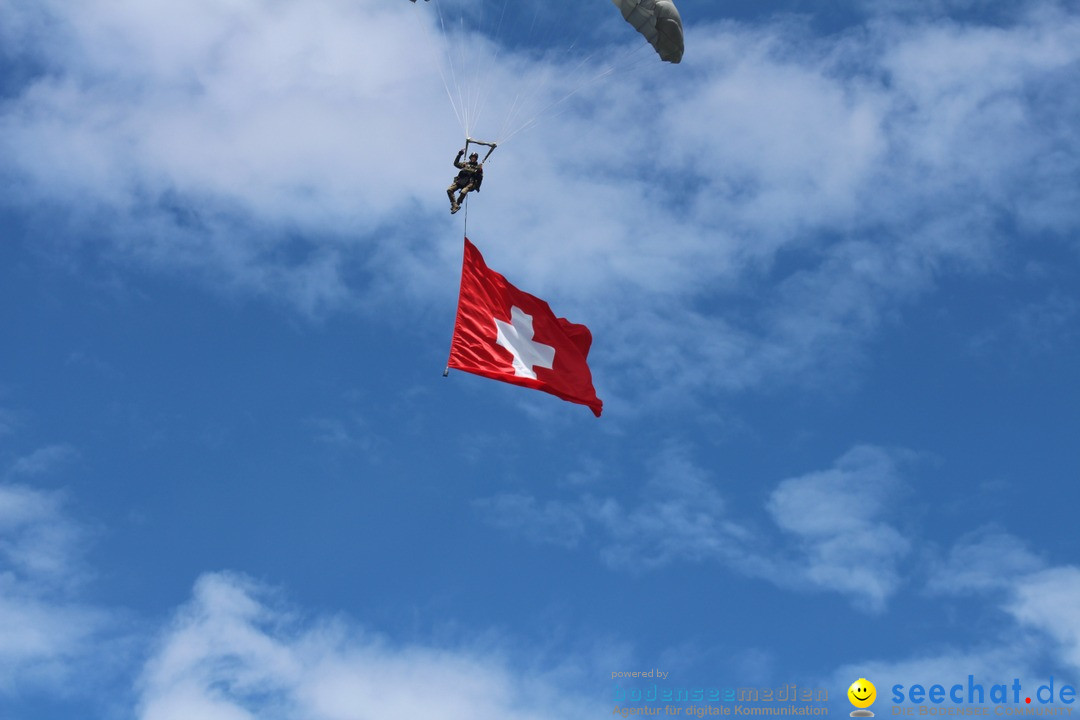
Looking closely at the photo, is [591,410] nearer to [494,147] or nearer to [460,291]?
[460,291]

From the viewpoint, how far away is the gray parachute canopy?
116 feet

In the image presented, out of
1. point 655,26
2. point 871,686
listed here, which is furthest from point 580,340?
point 871,686

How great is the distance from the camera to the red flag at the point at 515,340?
34000 millimetres

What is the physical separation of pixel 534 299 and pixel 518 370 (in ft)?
7.98

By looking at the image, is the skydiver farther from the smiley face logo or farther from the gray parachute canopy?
the smiley face logo

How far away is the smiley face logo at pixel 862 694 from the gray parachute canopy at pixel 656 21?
49.4ft

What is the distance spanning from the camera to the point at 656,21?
3559cm

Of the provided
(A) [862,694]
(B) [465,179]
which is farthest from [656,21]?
(A) [862,694]

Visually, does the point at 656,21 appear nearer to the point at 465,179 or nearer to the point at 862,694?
the point at 465,179

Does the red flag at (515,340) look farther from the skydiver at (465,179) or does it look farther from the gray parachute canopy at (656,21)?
the gray parachute canopy at (656,21)

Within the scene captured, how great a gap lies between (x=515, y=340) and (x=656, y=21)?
7994mm

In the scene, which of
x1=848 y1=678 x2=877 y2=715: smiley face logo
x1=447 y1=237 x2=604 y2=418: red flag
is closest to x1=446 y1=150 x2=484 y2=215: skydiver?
x1=447 y1=237 x2=604 y2=418: red flag

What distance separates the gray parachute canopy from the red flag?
6.44 metres

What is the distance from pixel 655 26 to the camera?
35.7m
